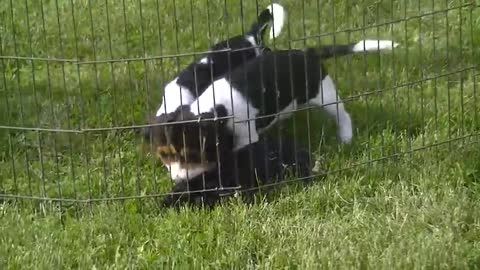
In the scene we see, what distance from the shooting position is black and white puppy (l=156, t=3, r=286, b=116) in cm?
446

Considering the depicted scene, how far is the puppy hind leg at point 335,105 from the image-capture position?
4.58 m

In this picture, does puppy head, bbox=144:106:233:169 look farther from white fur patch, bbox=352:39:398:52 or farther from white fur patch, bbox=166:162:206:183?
white fur patch, bbox=352:39:398:52

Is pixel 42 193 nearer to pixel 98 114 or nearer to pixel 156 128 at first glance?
pixel 156 128

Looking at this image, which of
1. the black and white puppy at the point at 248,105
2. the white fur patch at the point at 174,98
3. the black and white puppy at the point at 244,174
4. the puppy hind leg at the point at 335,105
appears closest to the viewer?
the black and white puppy at the point at 244,174

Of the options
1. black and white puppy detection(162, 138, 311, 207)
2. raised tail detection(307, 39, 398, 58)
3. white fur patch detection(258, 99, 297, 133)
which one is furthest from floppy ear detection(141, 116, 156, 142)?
raised tail detection(307, 39, 398, 58)

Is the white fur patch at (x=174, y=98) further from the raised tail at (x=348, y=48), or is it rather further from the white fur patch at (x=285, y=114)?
→ the raised tail at (x=348, y=48)

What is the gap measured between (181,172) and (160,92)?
3.49 feet

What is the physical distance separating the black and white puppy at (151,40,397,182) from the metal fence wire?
0.12 meters

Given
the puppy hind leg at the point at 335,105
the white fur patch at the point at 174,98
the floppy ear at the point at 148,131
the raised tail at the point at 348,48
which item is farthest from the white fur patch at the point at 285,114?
the floppy ear at the point at 148,131

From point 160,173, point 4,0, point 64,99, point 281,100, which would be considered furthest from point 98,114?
point 4,0

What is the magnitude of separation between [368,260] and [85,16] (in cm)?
349

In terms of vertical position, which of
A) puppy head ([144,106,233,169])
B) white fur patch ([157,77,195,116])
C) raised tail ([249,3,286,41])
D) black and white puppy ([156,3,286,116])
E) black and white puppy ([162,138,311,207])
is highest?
raised tail ([249,3,286,41])

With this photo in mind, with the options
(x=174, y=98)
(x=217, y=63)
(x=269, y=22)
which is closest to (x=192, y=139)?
(x=174, y=98)

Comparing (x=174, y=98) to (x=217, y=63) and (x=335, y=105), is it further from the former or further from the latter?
(x=335, y=105)
